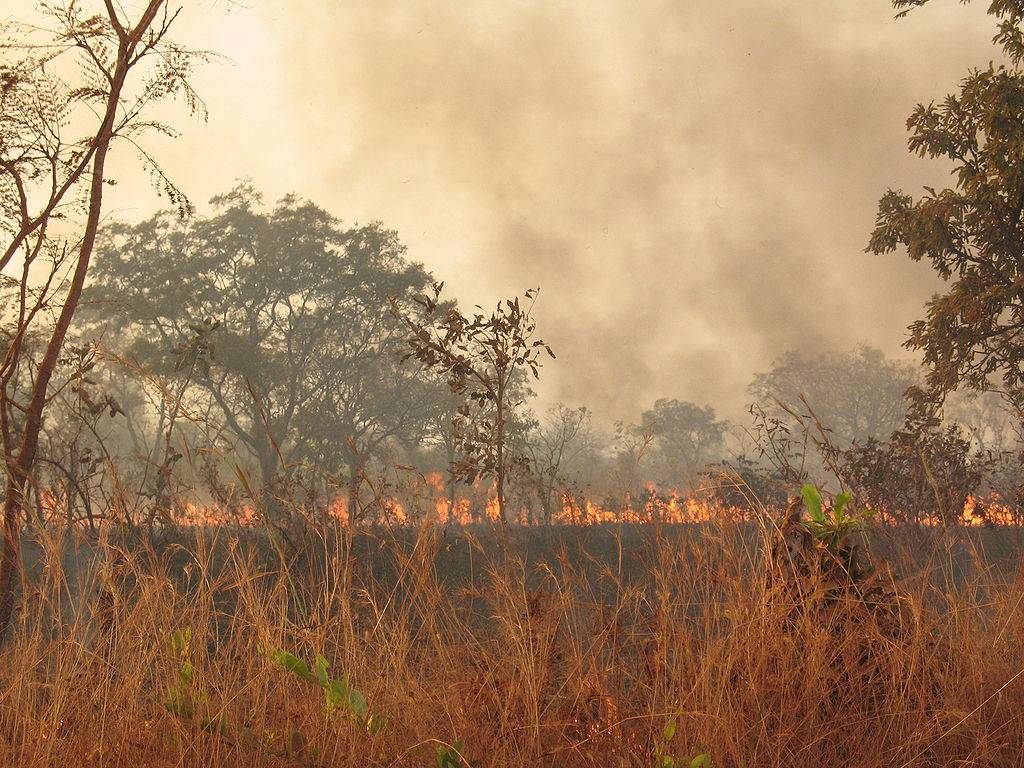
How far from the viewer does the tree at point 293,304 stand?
2431cm

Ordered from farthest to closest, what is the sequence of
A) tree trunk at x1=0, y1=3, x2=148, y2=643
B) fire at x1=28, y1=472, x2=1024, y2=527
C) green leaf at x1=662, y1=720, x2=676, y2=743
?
1. tree trunk at x1=0, y1=3, x2=148, y2=643
2. fire at x1=28, y1=472, x2=1024, y2=527
3. green leaf at x1=662, y1=720, x2=676, y2=743

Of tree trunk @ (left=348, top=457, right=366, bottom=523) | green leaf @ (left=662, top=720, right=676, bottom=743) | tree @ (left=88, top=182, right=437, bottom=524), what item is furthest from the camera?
tree @ (left=88, top=182, right=437, bottom=524)

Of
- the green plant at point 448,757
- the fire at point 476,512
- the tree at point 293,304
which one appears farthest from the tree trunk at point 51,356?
the tree at point 293,304

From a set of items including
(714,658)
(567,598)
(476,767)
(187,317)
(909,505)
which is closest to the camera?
(476,767)

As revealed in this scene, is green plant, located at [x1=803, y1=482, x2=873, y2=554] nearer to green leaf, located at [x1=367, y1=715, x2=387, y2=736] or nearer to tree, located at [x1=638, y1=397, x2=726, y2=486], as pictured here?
green leaf, located at [x1=367, y1=715, x2=387, y2=736]

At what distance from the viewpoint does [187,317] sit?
24.6 m

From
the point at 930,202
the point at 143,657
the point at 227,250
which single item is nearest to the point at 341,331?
the point at 227,250

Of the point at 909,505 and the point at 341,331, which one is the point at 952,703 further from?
the point at 341,331

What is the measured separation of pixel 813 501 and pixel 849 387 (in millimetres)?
51767

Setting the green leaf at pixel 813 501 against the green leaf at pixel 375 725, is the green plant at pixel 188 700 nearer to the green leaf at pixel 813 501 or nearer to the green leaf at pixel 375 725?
the green leaf at pixel 375 725

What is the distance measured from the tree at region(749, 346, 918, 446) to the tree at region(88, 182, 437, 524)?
29.2 m

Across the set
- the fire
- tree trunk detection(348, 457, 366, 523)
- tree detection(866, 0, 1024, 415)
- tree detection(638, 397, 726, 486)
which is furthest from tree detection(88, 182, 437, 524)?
tree detection(638, 397, 726, 486)

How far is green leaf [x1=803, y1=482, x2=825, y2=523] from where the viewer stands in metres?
2.73

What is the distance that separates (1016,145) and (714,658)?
413 inches
